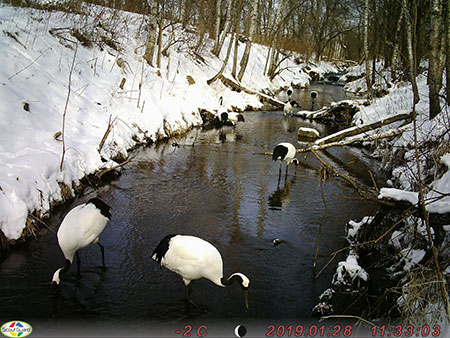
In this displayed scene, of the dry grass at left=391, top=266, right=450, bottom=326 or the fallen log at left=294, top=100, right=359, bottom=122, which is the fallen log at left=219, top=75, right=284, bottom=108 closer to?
the fallen log at left=294, top=100, right=359, bottom=122

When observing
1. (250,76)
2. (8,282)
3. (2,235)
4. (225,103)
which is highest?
(250,76)

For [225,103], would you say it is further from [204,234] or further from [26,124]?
[204,234]

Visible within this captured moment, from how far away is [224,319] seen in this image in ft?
14.1

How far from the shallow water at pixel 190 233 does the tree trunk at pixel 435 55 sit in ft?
7.81

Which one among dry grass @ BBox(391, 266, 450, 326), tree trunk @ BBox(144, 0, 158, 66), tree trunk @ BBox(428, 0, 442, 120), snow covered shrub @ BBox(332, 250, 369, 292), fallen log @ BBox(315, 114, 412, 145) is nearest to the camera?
dry grass @ BBox(391, 266, 450, 326)

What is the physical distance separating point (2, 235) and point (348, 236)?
5.17 metres

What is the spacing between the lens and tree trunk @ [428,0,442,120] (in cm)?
890

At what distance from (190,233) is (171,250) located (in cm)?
165

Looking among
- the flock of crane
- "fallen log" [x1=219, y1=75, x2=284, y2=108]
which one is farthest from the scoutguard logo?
"fallen log" [x1=219, y1=75, x2=284, y2=108]

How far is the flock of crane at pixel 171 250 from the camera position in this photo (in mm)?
4480

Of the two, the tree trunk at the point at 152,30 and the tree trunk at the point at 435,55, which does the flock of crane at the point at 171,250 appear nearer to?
the tree trunk at the point at 435,55

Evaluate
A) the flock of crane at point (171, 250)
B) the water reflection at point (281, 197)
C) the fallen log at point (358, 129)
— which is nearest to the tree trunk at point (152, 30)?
the fallen log at point (358, 129)

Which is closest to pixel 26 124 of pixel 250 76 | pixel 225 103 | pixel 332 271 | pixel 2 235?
pixel 2 235

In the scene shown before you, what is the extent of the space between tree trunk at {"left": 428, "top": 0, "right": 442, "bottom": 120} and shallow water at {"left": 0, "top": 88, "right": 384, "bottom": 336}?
238 centimetres
